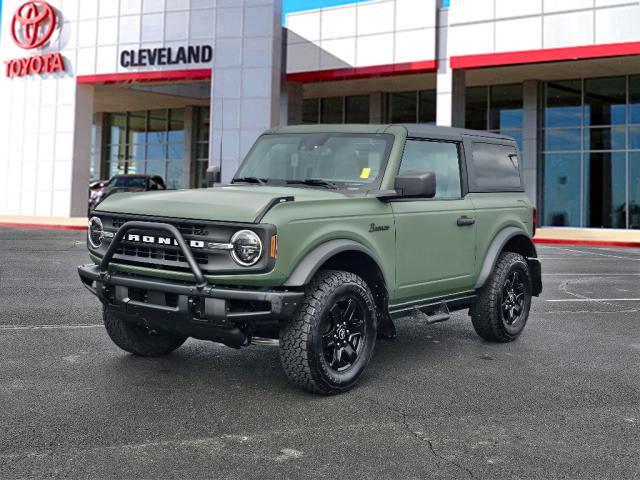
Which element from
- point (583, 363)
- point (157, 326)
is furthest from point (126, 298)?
point (583, 363)

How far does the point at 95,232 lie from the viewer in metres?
5.65

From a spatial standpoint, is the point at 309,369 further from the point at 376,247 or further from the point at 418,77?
the point at 418,77

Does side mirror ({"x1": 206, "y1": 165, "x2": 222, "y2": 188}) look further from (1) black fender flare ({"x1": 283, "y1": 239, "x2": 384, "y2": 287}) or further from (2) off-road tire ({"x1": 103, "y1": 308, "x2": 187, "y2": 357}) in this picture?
(1) black fender flare ({"x1": 283, "y1": 239, "x2": 384, "y2": 287})

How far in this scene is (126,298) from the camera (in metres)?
5.18

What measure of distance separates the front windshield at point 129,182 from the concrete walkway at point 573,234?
Answer: 2.58 m

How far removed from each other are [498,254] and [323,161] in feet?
6.51

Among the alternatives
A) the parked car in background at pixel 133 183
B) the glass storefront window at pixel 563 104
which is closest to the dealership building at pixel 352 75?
the glass storefront window at pixel 563 104

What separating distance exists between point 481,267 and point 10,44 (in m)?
31.3

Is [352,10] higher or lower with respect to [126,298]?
higher

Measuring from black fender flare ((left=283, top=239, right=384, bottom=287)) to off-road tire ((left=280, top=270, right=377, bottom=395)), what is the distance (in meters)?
0.18

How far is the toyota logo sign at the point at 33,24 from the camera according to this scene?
3141 centimetres

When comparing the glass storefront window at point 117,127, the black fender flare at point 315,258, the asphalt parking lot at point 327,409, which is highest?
the glass storefront window at point 117,127

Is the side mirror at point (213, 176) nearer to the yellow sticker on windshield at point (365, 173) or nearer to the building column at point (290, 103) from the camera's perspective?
the yellow sticker on windshield at point (365, 173)

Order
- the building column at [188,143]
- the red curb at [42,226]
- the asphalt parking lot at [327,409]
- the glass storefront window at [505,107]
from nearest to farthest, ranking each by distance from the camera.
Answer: the asphalt parking lot at [327,409] → the red curb at [42,226] → the glass storefront window at [505,107] → the building column at [188,143]
